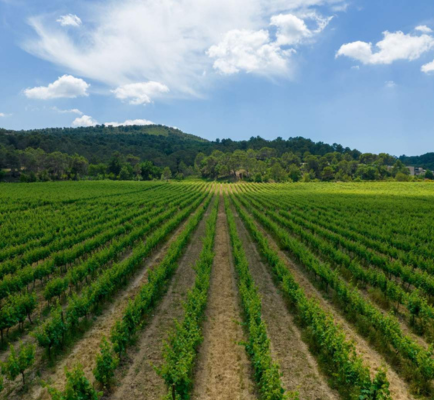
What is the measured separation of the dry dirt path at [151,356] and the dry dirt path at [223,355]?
1184 mm

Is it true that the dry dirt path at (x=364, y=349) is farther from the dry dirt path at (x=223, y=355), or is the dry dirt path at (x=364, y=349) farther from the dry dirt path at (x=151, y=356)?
the dry dirt path at (x=151, y=356)

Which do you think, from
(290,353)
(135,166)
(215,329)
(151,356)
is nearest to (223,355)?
(215,329)

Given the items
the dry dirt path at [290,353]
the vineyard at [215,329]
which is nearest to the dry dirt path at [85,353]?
the vineyard at [215,329]

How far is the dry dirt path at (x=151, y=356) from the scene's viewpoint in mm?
6543

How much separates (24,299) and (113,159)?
415 ft

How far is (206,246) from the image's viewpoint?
16781mm

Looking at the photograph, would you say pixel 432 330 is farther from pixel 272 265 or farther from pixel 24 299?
pixel 24 299

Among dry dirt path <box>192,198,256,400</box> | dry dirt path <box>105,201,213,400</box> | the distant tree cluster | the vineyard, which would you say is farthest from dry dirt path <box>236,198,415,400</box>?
the distant tree cluster

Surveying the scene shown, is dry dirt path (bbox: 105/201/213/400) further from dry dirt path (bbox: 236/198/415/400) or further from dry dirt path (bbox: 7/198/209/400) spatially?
dry dirt path (bbox: 236/198/415/400)

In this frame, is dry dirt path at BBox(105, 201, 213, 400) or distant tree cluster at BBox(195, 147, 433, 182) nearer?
dry dirt path at BBox(105, 201, 213, 400)

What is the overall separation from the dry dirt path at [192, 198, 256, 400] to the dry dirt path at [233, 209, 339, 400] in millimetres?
1087

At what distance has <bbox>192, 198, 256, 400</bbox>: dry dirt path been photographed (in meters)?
6.61

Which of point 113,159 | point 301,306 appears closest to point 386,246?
point 301,306

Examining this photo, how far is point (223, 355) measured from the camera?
7.91m
